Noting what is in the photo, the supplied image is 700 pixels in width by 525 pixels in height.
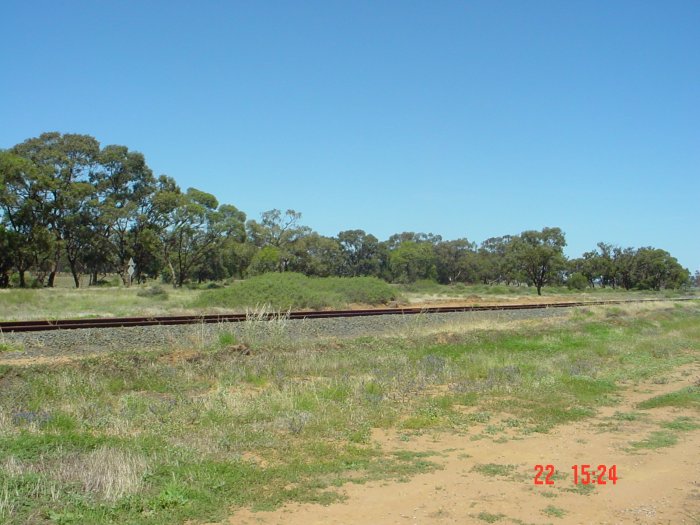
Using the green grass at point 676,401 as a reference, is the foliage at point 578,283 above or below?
above

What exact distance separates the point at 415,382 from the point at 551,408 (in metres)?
2.98

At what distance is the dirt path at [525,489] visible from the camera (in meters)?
6.05

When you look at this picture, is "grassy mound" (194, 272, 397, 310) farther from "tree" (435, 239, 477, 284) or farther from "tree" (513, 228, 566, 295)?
"tree" (435, 239, 477, 284)

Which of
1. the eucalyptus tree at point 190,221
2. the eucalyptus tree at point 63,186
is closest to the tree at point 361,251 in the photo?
the eucalyptus tree at point 190,221

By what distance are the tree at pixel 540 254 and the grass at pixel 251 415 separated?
63.2 metres

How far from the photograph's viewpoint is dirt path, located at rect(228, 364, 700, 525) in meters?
6.05

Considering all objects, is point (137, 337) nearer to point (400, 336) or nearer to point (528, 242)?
point (400, 336)

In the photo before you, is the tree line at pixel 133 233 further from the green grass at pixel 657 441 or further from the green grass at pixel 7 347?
the green grass at pixel 657 441

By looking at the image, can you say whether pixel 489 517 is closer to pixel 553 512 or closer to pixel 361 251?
pixel 553 512

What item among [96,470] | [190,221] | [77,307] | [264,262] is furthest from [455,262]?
[96,470]

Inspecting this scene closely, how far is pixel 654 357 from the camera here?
747 inches
